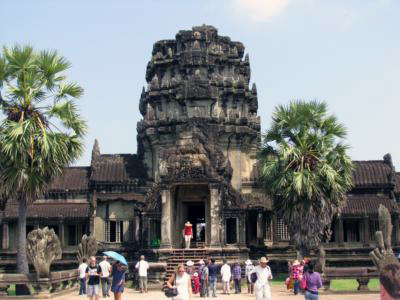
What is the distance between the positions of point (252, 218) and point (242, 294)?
39.4ft

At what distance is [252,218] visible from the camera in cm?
3703

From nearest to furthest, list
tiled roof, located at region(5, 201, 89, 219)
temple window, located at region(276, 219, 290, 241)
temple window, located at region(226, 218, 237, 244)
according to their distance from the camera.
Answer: temple window, located at region(226, 218, 237, 244)
temple window, located at region(276, 219, 290, 241)
tiled roof, located at region(5, 201, 89, 219)

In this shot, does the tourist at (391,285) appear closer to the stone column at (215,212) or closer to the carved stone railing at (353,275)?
the carved stone railing at (353,275)

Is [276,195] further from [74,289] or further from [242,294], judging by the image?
[74,289]

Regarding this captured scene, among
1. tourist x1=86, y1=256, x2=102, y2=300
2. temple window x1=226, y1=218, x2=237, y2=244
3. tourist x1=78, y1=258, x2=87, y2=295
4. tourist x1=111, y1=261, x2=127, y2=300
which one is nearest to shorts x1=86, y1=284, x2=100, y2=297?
tourist x1=86, y1=256, x2=102, y2=300

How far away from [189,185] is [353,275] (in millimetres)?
11543

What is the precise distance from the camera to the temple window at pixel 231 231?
3328 cm

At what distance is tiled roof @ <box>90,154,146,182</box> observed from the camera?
1511 inches

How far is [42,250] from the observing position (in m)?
23.3

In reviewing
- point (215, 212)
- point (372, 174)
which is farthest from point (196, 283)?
point (372, 174)

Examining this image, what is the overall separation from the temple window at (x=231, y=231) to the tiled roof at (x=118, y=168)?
7.45 metres

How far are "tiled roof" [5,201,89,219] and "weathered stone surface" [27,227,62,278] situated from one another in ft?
47.0

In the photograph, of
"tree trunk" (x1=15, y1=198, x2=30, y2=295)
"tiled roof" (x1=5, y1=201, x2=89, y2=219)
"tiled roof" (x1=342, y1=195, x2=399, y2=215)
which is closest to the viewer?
"tree trunk" (x1=15, y1=198, x2=30, y2=295)

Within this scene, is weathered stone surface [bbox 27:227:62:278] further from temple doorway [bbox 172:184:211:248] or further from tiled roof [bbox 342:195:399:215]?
tiled roof [bbox 342:195:399:215]
